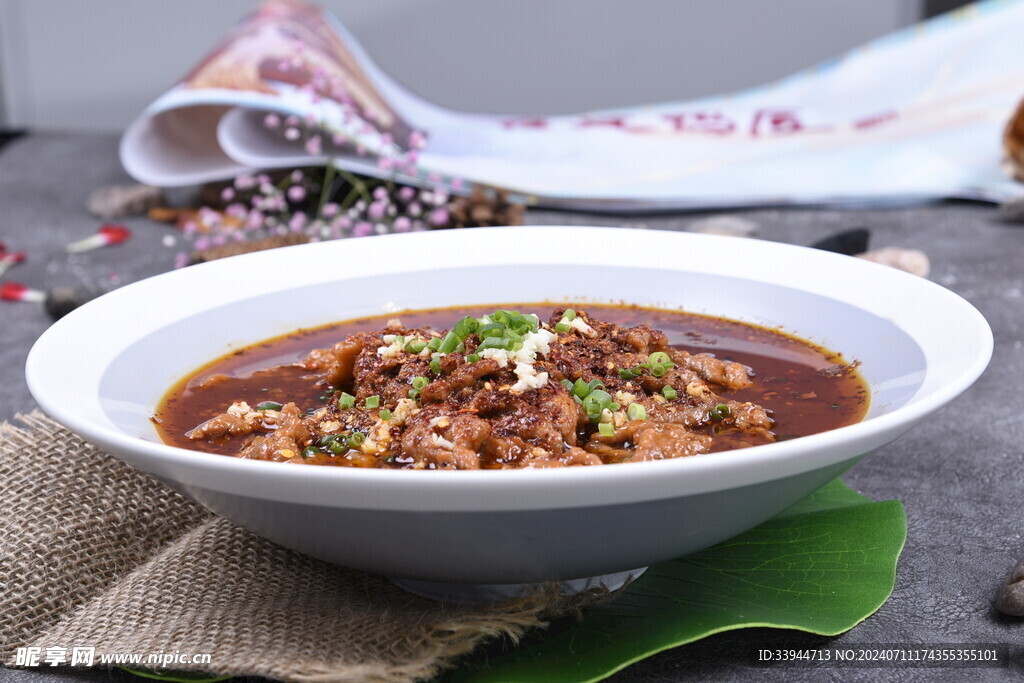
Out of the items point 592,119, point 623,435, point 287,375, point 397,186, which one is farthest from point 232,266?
point 592,119

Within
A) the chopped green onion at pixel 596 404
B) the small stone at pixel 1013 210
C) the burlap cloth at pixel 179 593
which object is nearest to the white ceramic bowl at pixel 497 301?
the burlap cloth at pixel 179 593

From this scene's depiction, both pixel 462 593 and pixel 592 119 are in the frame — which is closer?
pixel 462 593

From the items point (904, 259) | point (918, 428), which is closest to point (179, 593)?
point (918, 428)

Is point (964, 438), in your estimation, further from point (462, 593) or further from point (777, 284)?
point (462, 593)

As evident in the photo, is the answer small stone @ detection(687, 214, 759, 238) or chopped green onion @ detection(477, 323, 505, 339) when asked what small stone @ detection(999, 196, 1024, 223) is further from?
chopped green onion @ detection(477, 323, 505, 339)

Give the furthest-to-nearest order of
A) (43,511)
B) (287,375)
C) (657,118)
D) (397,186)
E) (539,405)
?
(657,118)
(397,186)
(287,375)
(43,511)
(539,405)

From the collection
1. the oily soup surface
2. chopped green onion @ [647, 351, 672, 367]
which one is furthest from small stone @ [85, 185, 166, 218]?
chopped green onion @ [647, 351, 672, 367]
